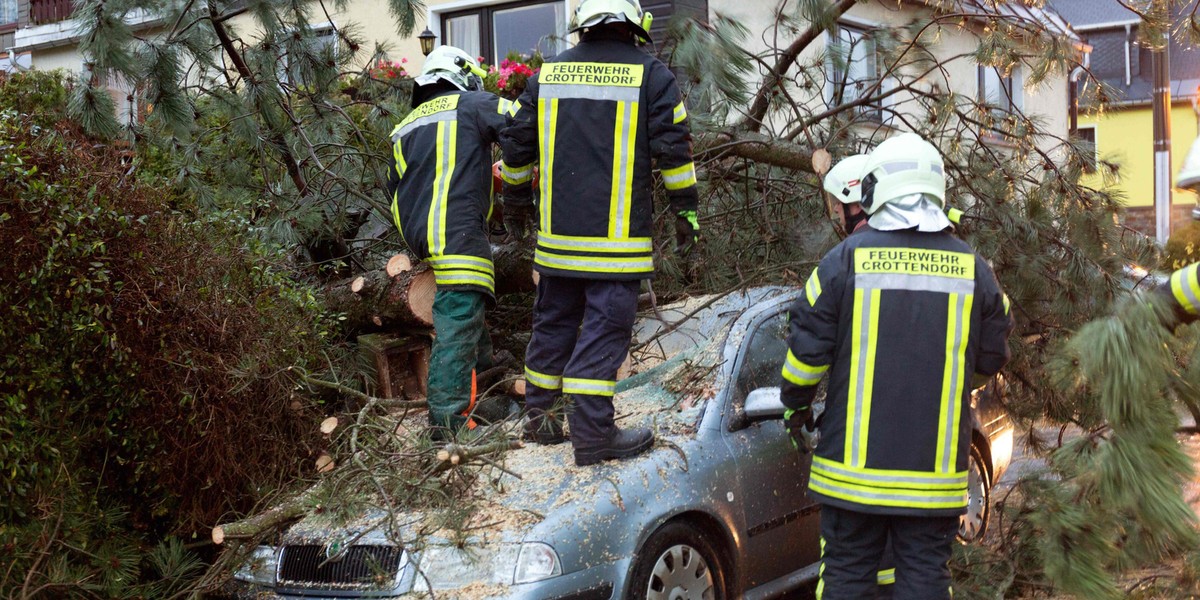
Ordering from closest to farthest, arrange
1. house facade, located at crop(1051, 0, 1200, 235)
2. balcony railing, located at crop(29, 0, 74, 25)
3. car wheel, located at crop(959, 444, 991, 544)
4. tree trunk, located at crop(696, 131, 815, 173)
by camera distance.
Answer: car wheel, located at crop(959, 444, 991, 544)
tree trunk, located at crop(696, 131, 815, 173)
balcony railing, located at crop(29, 0, 74, 25)
house facade, located at crop(1051, 0, 1200, 235)

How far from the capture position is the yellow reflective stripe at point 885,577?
3436mm

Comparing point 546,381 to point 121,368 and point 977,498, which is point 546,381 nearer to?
point 121,368

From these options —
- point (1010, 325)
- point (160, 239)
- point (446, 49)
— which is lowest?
point (1010, 325)

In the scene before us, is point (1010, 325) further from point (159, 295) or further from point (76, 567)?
point (76, 567)

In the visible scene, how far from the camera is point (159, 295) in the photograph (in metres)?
4.05

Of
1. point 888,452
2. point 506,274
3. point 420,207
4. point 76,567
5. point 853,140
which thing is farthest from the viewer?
point 853,140

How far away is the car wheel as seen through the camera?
4965 millimetres

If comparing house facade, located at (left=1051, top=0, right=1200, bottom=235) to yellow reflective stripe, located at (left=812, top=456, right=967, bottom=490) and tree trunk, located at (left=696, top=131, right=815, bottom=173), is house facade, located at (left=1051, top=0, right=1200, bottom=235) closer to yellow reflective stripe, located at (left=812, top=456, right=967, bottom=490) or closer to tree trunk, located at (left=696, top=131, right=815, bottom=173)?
tree trunk, located at (left=696, top=131, right=815, bottom=173)

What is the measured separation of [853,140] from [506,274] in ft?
6.42

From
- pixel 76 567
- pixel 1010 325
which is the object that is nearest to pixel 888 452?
pixel 1010 325

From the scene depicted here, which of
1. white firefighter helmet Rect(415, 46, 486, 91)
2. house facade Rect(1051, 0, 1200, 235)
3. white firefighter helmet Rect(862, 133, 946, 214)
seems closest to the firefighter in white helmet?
white firefighter helmet Rect(862, 133, 946, 214)

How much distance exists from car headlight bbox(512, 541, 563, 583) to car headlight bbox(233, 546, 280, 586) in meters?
0.93

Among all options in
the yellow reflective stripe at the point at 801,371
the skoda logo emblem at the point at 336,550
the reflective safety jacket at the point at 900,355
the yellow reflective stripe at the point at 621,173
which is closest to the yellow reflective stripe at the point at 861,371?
the reflective safety jacket at the point at 900,355

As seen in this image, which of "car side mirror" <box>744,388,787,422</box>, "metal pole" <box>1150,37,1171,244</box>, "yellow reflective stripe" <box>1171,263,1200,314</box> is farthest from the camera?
"metal pole" <box>1150,37,1171,244</box>
